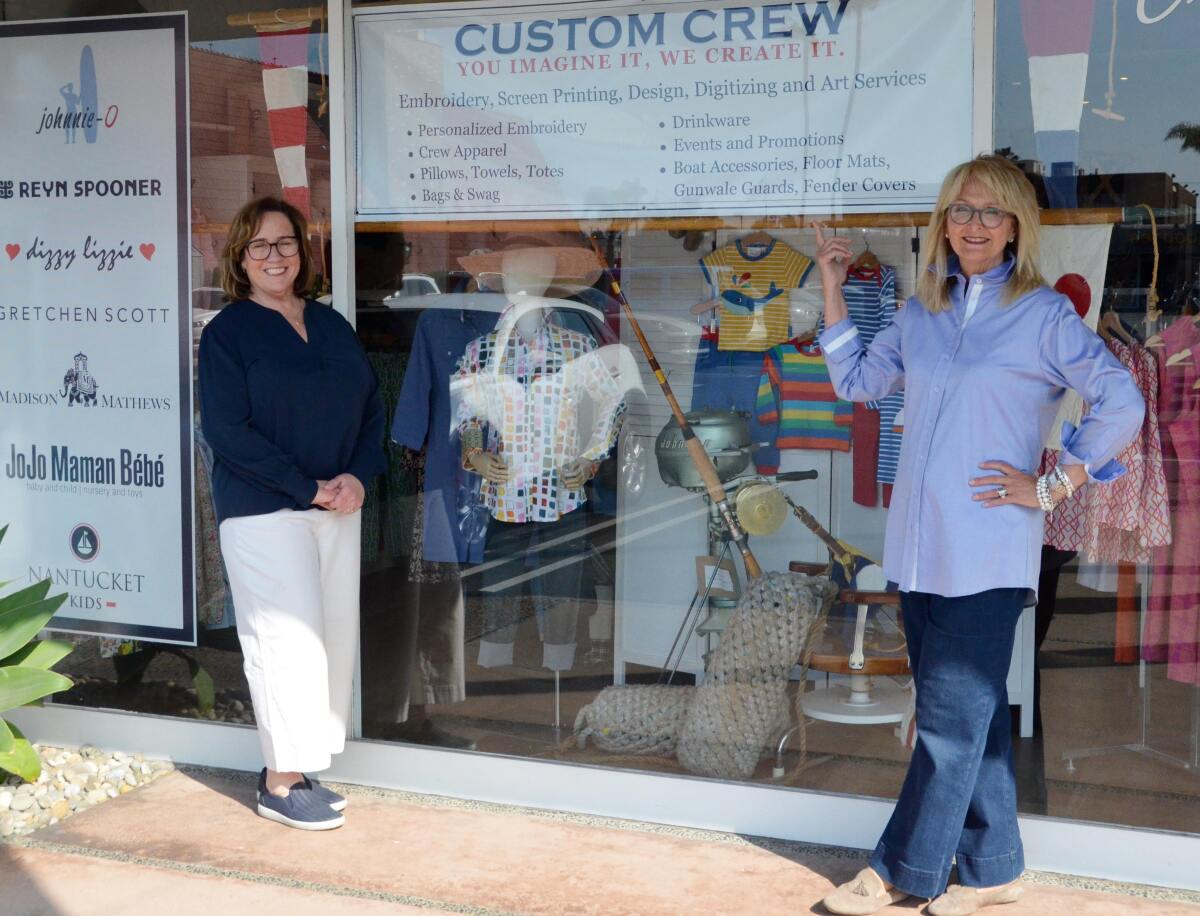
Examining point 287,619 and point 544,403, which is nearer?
point 287,619

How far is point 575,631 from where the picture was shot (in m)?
4.80

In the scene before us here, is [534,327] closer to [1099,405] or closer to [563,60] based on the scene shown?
[563,60]

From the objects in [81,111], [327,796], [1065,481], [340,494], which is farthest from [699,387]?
[81,111]

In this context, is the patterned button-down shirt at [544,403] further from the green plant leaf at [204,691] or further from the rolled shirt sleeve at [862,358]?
the green plant leaf at [204,691]

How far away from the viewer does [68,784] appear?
4738mm

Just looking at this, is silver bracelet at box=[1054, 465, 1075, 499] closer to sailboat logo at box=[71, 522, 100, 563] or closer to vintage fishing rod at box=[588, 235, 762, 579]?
vintage fishing rod at box=[588, 235, 762, 579]

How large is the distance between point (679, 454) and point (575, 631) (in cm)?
68

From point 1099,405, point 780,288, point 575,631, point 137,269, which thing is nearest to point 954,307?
point 1099,405

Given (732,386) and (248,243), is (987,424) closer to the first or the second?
(732,386)

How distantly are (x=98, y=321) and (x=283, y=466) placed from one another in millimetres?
1347

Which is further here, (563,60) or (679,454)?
(679,454)

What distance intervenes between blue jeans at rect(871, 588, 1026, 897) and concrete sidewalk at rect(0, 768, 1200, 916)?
0.18 meters

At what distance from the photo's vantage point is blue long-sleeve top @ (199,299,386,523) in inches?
159

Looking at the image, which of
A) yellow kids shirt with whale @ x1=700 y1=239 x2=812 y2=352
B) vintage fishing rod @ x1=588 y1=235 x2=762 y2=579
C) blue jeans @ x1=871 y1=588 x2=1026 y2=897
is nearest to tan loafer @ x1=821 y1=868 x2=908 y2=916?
blue jeans @ x1=871 y1=588 x2=1026 y2=897
